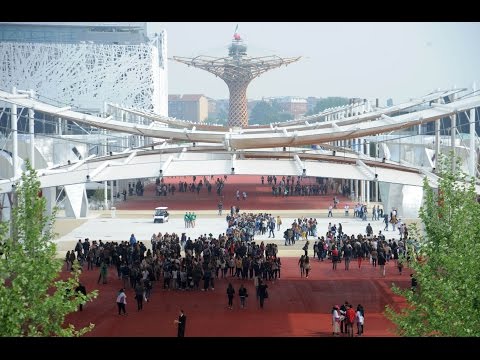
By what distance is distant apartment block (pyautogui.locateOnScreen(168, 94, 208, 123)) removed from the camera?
126062 millimetres

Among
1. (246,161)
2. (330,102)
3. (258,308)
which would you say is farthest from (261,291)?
(330,102)

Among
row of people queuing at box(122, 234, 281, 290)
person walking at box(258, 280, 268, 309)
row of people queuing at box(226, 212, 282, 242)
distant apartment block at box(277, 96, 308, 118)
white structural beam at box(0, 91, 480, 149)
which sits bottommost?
person walking at box(258, 280, 268, 309)

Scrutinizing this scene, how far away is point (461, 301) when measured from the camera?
45.1 ft

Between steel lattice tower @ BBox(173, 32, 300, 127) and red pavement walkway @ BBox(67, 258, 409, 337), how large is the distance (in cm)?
4503

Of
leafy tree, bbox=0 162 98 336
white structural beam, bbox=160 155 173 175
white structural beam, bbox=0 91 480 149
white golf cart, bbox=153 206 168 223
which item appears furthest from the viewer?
white golf cart, bbox=153 206 168 223

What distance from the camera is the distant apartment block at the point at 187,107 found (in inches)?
4963

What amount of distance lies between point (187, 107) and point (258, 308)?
108m

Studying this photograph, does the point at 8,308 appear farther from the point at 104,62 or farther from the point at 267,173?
the point at 104,62

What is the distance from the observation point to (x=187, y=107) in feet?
422

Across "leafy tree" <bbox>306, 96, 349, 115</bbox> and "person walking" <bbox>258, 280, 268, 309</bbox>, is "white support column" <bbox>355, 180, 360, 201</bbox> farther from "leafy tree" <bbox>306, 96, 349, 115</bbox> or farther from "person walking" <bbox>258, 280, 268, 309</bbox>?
"leafy tree" <bbox>306, 96, 349, 115</bbox>

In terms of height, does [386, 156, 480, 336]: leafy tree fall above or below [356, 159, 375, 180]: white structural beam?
below

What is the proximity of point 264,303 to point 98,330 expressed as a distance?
432 cm

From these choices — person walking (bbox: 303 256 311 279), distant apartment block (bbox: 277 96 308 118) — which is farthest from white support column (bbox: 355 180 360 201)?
distant apartment block (bbox: 277 96 308 118)
